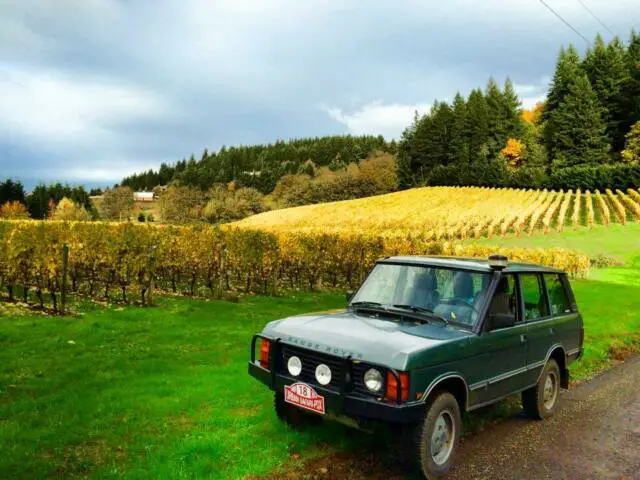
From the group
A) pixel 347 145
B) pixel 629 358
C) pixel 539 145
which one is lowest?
pixel 629 358

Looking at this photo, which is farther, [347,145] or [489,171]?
[347,145]

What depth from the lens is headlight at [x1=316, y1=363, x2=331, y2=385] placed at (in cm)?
470

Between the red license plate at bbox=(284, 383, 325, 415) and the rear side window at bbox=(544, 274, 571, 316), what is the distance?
168 inches

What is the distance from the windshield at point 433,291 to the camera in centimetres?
558

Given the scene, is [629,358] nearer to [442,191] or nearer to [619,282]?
[619,282]

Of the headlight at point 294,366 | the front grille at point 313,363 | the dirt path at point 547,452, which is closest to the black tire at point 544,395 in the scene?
the dirt path at point 547,452

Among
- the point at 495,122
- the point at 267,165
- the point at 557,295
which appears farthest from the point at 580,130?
the point at 267,165

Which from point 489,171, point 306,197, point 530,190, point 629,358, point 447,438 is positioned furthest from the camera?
point 306,197

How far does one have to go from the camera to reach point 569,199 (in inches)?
2267

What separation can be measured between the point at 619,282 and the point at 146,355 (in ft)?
89.1

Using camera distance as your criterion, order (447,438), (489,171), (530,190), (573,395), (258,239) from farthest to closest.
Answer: (489,171) → (530,190) → (258,239) → (573,395) → (447,438)

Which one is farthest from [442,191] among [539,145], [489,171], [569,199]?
[539,145]

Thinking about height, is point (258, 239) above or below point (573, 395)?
above

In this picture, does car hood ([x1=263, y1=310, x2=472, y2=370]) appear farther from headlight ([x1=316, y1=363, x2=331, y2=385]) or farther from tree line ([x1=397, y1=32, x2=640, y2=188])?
tree line ([x1=397, y1=32, x2=640, y2=188])
